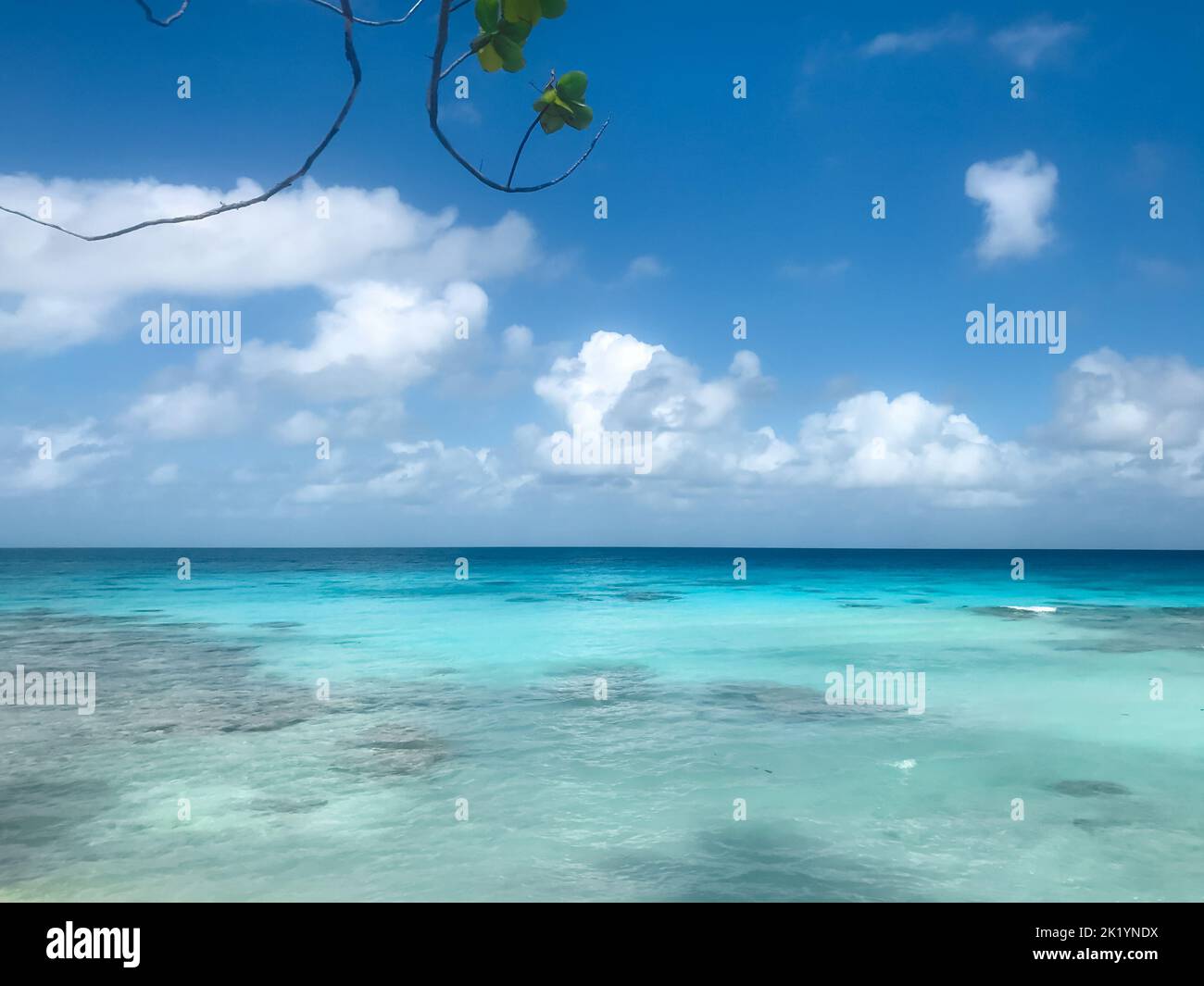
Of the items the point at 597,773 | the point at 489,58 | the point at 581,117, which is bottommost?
the point at 597,773

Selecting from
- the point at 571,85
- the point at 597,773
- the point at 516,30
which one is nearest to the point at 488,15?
the point at 516,30

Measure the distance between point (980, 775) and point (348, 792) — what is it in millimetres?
5722

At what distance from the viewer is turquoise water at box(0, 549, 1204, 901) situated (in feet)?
16.7

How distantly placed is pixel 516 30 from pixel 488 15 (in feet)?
0.17

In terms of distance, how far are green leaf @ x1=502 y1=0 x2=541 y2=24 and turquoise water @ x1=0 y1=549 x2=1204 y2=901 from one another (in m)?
A: 4.87

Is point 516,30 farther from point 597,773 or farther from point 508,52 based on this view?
point 597,773

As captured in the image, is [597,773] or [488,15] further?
[597,773]

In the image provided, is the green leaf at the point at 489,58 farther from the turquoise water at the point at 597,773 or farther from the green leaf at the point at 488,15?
the turquoise water at the point at 597,773

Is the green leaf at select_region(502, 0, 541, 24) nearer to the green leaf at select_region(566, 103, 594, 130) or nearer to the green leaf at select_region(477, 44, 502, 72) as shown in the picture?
the green leaf at select_region(477, 44, 502, 72)

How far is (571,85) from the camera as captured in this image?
4.32 ft

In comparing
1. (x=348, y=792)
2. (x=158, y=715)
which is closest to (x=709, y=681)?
(x=348, y=792)

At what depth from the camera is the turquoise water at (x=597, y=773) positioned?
16.7 feet

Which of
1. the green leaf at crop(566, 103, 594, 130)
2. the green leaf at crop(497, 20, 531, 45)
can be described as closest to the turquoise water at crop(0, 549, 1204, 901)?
the green leaf at crop(566, 103, 594, 130)
